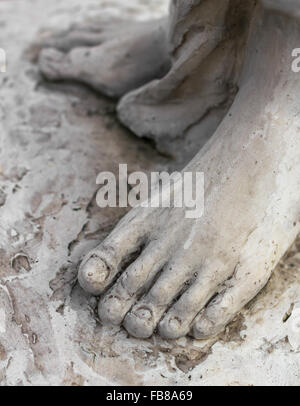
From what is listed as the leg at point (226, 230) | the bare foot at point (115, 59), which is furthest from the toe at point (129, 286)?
the bare foot at point (115, 59)

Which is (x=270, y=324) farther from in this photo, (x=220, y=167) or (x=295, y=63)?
(x=295, y=63)

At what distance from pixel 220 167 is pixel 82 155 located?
1.10 ft

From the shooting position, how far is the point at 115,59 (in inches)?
54.7

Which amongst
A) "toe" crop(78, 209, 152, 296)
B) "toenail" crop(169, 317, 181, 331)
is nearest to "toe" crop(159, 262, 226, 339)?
"toenail" crop(169, 317, 181, 331)

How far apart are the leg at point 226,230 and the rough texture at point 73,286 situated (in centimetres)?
4

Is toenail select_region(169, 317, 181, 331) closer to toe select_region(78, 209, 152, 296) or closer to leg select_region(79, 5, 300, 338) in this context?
leg select_region(79, 5, 300, 338)

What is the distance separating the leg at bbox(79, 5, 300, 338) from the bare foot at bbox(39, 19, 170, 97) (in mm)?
339

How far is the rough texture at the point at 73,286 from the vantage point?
3.05 ft

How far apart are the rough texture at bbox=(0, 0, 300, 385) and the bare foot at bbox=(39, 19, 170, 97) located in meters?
0.05

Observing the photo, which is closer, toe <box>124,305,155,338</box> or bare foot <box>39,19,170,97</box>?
toe <box>124,305,155,338</box>

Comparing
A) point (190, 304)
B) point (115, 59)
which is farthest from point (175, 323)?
point (115, 59)

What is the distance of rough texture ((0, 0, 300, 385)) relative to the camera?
93 cm

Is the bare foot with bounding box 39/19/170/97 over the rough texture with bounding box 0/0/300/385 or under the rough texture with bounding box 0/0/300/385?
over
